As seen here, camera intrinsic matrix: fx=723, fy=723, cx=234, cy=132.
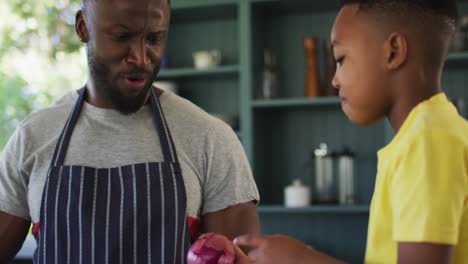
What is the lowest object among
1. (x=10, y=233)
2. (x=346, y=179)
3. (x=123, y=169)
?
(x=346, y=179)

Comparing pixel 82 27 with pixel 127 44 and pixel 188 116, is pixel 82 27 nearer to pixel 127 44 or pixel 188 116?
pixel 127 44

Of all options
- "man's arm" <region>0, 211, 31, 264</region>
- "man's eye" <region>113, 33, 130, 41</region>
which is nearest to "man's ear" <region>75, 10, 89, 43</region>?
"man's eye" <region>113, 33, 130, 41</region>

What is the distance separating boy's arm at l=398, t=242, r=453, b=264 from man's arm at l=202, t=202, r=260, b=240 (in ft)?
2.00

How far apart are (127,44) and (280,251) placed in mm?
677

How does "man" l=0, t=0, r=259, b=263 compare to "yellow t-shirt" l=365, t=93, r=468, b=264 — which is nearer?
"yellow t-shirt" l=365, t=93, r=468, b=264

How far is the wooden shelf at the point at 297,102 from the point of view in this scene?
3.67 metres

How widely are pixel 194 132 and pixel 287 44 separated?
2.59 metres

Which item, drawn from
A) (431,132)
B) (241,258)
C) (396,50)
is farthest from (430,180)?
(241,258)

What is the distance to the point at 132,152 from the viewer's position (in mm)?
1521

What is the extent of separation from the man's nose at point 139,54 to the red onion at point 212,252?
48cm

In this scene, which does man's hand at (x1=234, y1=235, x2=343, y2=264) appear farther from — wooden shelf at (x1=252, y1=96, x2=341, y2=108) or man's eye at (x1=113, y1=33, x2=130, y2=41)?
wooden shelf at (x1=252, y1=96, x2=341, y2=108)

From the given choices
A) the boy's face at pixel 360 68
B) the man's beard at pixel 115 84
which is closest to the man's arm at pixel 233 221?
the man's beard at pixel 115 84

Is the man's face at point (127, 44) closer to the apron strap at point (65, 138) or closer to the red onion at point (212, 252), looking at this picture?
the apron strap at point (65, 138)

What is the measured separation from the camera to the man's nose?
4.76 feet
